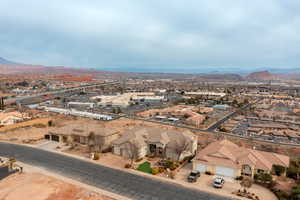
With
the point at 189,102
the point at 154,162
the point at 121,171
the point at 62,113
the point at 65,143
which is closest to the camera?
the point at 121,171

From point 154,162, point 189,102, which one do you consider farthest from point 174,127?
point 189,102

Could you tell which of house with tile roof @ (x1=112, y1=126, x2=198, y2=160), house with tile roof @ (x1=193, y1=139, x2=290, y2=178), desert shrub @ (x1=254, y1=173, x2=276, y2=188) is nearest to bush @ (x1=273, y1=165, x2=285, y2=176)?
house with tile roof @ (x1=193, y1=139, x2=290, y2=178)

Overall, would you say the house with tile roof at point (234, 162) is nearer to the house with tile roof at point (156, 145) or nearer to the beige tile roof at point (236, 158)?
the beige tile roof at point (236, 158)

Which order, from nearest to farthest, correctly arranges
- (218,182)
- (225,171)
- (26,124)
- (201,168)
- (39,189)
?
(39,189), (218,182), (225,171), (201,168), (26,124)

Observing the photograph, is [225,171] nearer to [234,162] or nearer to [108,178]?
[234,162]

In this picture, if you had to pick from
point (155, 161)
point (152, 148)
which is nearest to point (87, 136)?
point (152, 148)

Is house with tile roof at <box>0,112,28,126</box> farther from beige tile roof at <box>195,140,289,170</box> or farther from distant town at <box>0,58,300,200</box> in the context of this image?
beige tile roof at <box>195,140,289,170</box>

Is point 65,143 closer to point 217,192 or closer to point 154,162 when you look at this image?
point 154,162
